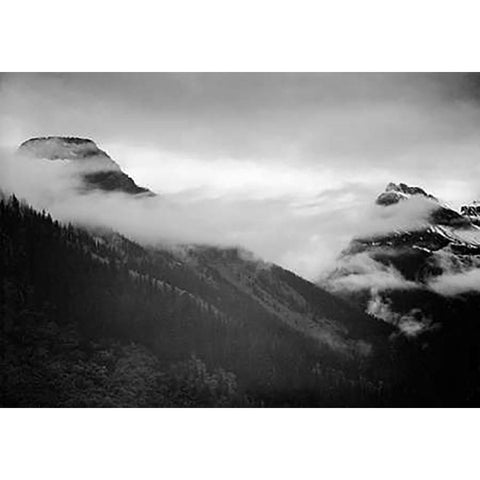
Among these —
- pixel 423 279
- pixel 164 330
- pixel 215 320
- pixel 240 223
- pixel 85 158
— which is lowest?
pixel 164 330

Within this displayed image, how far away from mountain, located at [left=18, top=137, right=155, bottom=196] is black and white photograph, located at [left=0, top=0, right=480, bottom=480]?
0.01 m

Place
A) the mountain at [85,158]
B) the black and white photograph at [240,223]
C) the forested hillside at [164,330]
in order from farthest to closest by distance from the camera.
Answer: the mountain at [85,158] < the forested hillside at [164,330] < the black and white photograph at [240,223]

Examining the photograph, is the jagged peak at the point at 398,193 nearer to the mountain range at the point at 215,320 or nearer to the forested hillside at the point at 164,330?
the mountain range at the point at 215,320

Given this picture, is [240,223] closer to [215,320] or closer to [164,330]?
[215,320]

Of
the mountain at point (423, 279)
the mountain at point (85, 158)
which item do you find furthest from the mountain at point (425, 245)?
the mountain at point (85, 158)

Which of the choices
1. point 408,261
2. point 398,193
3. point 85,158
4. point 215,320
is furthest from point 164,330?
point 398,193

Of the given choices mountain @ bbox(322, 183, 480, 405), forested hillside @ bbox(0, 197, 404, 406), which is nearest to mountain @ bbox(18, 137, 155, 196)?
forested hillside @ bbox(0, 197, 404, 406)

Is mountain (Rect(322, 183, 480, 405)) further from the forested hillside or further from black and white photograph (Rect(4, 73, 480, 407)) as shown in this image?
the forested hillside

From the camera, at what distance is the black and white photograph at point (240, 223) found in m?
4.39

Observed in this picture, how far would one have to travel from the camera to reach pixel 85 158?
4.62m

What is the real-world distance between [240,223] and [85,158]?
1044 millimetres

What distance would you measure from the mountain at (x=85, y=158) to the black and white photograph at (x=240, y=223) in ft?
0.04
